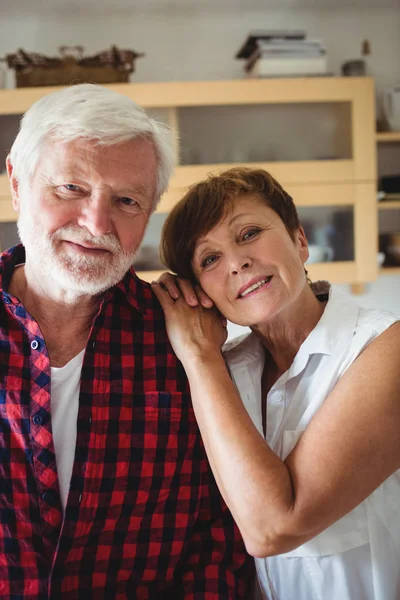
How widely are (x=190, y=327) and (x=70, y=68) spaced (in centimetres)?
222

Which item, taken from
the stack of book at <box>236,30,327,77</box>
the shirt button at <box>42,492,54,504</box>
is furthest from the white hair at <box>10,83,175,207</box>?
the stack of book at <box>236,30,327,77</box>

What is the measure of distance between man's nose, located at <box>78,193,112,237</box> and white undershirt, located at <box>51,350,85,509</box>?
27cm

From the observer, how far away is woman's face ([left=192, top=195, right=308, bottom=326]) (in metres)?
1.26

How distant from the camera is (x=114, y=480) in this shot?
1.22 metres

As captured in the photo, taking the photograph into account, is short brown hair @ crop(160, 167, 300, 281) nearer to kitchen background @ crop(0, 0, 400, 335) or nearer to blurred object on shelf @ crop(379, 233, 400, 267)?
kitchen background @ crop(0, 0, 400, 335)

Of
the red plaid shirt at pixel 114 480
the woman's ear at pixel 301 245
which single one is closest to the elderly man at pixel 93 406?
the red plaid shirt at pixel 114 480

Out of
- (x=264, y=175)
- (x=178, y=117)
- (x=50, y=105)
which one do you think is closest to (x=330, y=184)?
(x=178, y=117)

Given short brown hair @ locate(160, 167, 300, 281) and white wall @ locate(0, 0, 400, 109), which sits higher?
white wall @ locate(0, 0, 400, 109)

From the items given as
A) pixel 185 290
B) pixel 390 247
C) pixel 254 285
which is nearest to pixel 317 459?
pixel 254 285

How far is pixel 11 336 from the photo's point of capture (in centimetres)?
123

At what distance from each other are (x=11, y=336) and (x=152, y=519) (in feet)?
1.51

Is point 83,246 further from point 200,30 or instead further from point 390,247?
point 200,30

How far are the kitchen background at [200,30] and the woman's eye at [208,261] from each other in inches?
83.1

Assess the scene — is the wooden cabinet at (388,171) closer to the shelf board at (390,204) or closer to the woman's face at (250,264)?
the shelf board at (390,204)
